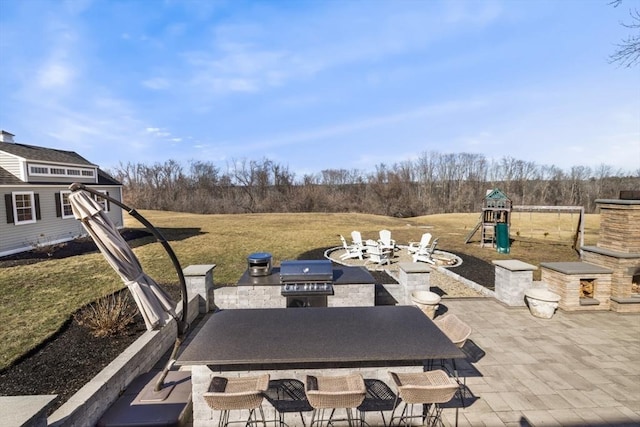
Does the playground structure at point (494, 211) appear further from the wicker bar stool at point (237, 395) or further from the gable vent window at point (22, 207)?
the gable vent window at point (22, 207)

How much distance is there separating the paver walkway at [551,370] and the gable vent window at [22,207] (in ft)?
59.9

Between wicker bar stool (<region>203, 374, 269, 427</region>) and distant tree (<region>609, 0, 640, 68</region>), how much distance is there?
34.2 ft

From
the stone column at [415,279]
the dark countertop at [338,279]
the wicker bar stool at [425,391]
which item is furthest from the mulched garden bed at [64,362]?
the stone column at [415,279]

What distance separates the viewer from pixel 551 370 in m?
5.05

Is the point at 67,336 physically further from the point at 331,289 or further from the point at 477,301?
the point at 477,301

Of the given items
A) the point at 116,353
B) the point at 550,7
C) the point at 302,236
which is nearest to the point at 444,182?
the point at 302,236

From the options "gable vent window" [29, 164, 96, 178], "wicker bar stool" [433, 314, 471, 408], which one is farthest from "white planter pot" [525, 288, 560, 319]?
"gable vent window" [29, 164, 96, 178]

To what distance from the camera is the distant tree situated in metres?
7.12

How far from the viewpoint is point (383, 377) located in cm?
396

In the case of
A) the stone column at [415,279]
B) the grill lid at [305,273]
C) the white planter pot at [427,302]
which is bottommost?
the white planter pot at [427,302]

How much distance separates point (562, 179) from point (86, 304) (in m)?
65.5

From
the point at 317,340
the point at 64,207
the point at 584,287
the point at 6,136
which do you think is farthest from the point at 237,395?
the point at 6,136

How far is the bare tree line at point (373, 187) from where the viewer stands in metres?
45.5

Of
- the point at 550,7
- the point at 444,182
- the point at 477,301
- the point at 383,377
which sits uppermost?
the point at 550,7
